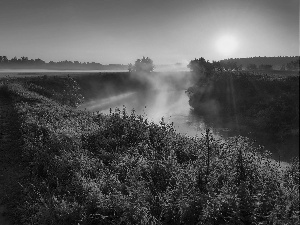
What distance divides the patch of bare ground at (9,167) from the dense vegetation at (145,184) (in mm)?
348

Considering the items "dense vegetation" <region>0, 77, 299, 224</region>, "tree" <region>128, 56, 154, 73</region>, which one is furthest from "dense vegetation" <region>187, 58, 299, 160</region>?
"tree" <region>128, 56, 154, 73</region>

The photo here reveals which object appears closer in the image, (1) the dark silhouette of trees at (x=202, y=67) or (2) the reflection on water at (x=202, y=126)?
(2) the reflection on water at (x=202, y=126)

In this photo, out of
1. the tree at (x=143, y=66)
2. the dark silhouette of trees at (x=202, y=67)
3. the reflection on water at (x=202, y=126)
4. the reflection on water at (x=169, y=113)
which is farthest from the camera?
the tree at (x=143, y=66)

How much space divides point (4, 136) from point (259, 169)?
18811mm

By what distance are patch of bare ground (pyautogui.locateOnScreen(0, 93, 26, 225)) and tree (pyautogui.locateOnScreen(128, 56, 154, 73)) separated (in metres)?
81.0

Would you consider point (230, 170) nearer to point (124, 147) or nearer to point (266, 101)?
point (124, 147)

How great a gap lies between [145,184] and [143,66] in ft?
320

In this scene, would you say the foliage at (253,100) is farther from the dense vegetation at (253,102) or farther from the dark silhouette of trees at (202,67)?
the dark silhouette of trees at (202,67)

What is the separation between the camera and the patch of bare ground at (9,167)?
1180cm

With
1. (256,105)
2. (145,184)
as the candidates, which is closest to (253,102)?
(256,105)

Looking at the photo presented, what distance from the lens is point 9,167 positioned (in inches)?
603

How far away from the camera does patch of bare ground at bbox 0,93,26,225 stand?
11.8 m

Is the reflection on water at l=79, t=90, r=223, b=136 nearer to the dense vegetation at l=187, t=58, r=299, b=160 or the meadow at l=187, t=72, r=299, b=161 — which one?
the meadow at l=187, t=72, r=299, b=161

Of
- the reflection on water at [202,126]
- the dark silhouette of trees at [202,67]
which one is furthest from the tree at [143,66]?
the reflection on water at [202,126]
